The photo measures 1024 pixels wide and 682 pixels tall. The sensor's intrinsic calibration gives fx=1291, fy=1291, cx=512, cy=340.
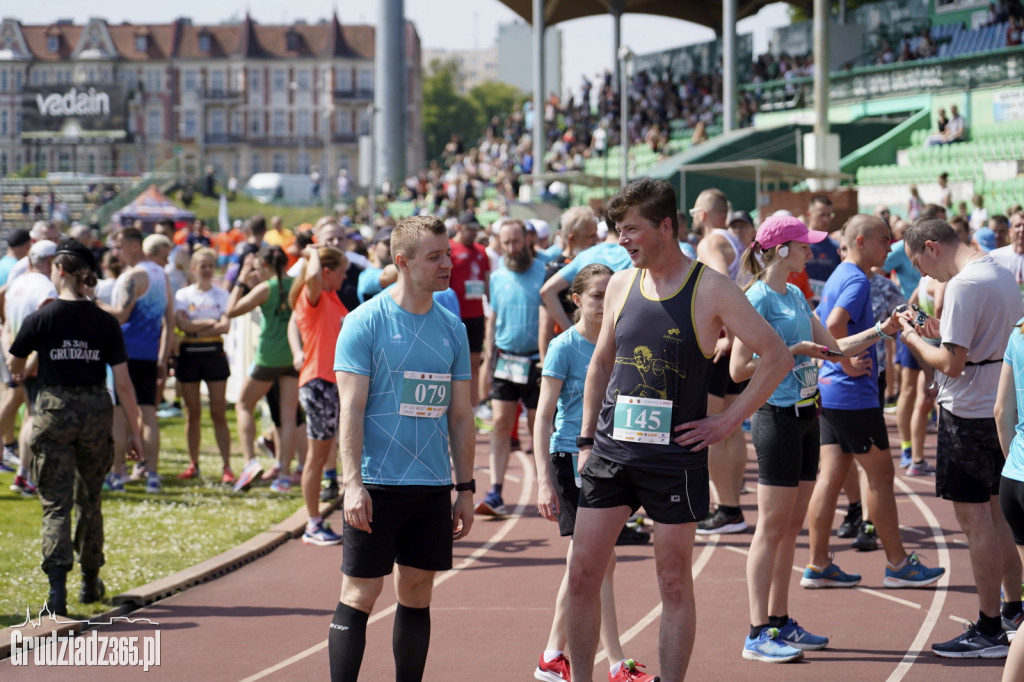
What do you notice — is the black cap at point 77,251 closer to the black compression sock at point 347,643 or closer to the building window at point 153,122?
the black compression sock at point 347,643

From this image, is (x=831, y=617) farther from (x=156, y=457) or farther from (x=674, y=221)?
(x=156, y=457)

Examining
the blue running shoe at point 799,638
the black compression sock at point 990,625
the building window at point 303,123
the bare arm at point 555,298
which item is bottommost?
the blue running shoe at point 799,638

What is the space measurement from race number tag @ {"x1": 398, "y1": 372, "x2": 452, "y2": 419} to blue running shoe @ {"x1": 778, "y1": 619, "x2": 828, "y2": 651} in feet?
7.65

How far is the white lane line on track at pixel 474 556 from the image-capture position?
6.27 meters

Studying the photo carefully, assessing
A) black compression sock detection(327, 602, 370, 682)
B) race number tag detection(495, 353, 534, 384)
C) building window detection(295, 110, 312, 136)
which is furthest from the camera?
building window detection(295, 110, 312, 136)

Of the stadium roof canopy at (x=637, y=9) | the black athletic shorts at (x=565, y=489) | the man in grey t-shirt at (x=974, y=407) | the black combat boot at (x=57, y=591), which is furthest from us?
the stadium roof canopy at (x=637, y=9)

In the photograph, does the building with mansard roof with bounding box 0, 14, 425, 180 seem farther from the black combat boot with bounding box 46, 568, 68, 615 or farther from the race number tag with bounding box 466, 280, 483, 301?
the black combat boot with bounding box 46, 568, 68, 615

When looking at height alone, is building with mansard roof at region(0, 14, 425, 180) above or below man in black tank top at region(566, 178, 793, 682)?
above

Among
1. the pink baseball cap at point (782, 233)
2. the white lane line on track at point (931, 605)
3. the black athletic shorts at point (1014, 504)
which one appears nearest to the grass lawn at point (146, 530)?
the pink baseball cap at point (782, 233)

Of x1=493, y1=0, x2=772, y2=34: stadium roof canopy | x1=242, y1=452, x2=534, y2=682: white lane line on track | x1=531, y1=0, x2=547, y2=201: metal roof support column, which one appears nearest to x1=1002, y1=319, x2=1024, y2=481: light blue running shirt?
x1=242, y1=452, x2=534, y2=682: white lane line on track

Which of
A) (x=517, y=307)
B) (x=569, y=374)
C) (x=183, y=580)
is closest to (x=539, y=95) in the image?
(x=517, y=307)

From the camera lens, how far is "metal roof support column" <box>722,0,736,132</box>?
3544 cm

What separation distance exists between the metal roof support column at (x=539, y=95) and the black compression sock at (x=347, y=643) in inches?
1328

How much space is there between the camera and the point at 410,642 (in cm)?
511
